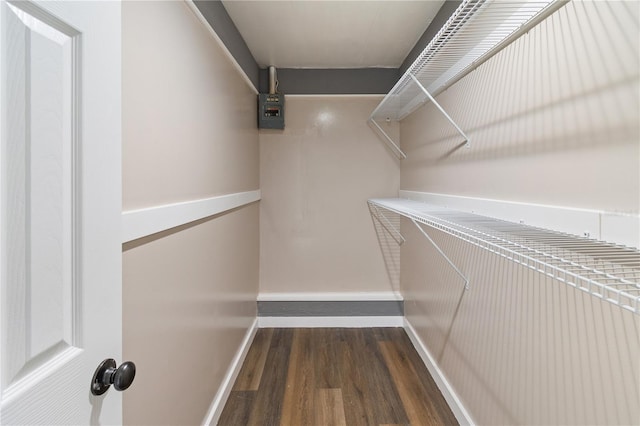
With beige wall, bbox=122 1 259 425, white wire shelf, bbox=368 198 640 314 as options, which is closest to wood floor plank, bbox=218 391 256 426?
beige wall, bbox=122 1 259 425

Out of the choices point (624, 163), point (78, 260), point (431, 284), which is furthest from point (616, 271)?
point (431, 284)

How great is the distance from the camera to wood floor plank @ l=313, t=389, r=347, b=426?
68.4 inches

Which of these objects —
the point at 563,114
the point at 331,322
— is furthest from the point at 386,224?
the point at 563,114

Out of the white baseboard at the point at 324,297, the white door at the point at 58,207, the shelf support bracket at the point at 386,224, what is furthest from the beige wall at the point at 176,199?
the shelf support bracket at the point at 386,224

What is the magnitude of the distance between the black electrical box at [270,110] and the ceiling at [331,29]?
0.91 ft

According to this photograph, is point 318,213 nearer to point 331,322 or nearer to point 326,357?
point 331,322

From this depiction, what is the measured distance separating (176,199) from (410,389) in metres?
1.70

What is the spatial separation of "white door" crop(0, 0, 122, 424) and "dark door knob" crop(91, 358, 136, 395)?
2 cm

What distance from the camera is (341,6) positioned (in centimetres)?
191

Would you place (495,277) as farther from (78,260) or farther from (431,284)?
(78,260)

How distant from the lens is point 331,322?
9.62ft

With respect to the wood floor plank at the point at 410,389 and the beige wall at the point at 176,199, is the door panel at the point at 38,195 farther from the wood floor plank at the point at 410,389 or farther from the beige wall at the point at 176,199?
the wood floor plank at the point at 410,389

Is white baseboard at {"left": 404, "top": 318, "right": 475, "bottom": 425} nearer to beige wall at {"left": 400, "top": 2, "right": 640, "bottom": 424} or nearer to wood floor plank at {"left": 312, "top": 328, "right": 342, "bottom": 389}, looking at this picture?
beige wall at {"left": 400, "top": 2, "right": 640, "bottom": 424}

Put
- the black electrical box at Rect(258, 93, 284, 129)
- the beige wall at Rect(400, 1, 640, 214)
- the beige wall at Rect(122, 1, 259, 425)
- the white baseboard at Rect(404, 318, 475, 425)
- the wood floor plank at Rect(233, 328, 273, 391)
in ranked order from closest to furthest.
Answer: the beige wall at Rect(400, 1, 640, 214) < the beige wall at Rect(122, 1, 259, 425) < the white baseboard at Rect(404, 318, 475, 425) < the wood floor plank at Rect(233, 328, 273, 391) < the black electrical box at Rect(258, 93, 284, 129)
